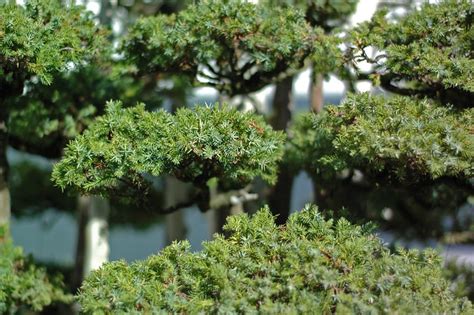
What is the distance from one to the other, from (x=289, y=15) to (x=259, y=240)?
1315 millimetres

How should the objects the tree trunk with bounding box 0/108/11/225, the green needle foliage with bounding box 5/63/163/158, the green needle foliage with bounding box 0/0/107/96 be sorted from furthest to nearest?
1. the green needle foliage with bounding box 5/63/163/158
2. the tree trunk with bounding box 0/108/11/225
3. the green needle foliage with bounding box 0/0/107/96

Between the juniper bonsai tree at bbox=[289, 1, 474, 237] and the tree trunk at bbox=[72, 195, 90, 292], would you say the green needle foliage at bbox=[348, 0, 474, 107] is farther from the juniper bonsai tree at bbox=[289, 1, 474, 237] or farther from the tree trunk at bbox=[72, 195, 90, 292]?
the tree trunk at bbox=[72, 195, 90, 292]

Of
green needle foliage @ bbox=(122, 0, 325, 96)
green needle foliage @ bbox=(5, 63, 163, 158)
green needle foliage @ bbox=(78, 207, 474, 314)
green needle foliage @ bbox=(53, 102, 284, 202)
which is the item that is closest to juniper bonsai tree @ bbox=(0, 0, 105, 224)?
green needle foliage @ bbox=(5, 63, 163, 158)

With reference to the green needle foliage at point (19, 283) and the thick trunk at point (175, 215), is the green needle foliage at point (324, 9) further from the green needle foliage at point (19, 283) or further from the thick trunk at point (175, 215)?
the green needle foliage at point (19, 283)

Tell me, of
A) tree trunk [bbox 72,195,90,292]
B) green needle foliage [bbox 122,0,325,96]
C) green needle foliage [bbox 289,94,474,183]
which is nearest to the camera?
green needle foliage [bbox 289,94,474,183]

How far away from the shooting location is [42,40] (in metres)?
3.07

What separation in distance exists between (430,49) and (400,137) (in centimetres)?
66

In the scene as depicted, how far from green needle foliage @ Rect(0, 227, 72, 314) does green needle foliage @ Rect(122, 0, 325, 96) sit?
1363mm

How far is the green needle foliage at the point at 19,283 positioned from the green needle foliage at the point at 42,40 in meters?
0.96

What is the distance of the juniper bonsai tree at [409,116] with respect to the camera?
2.68 metres

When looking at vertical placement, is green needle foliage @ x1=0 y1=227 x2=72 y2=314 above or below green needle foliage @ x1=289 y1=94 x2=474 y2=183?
below

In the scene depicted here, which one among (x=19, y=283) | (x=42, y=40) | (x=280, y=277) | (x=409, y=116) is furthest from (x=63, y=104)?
(x=409, y=116)

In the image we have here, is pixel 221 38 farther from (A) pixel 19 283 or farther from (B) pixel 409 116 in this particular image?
(A) pixel 19 283

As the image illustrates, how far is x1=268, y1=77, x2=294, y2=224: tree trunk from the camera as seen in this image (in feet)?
15.0
